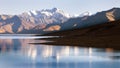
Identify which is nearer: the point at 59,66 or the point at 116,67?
the point at 116,67

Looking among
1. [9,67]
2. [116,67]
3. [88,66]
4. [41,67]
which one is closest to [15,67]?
[9,67]

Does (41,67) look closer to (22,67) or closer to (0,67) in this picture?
(22,67)

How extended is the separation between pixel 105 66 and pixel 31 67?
461 inches

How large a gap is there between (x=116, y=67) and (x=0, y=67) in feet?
59.5

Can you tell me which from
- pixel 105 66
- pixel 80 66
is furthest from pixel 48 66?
pixel 105 66

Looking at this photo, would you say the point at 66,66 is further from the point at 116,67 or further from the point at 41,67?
the point at 116,67

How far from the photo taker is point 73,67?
53312 millimetres

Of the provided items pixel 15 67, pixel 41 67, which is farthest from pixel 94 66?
pixel 15 67

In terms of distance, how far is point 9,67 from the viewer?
2125 inches

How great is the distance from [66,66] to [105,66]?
20.5ft

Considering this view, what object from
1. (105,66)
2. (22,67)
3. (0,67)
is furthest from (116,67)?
(0,67)

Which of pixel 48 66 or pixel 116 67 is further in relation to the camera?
pixel 48 66

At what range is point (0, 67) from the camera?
53.7 meters

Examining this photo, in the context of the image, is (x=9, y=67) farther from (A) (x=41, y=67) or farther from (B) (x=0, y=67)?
(A) (x=41, y=67)
